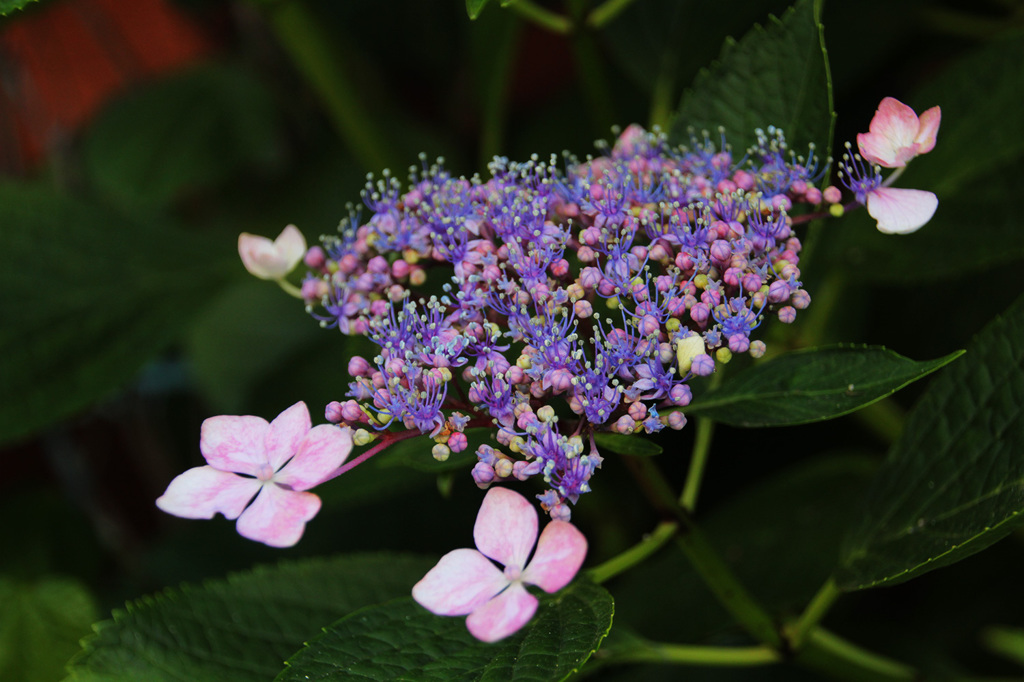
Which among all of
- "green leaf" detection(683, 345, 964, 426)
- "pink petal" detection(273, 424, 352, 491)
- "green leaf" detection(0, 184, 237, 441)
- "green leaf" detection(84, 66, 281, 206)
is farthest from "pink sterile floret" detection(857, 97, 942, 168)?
"green leaf" detection(84, 66, 281, 206)

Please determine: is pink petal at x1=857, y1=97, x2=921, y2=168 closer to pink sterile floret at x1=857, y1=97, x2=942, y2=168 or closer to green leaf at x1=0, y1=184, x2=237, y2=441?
pink sterile floret at x1=857, y1=97, x2=942, y2=168

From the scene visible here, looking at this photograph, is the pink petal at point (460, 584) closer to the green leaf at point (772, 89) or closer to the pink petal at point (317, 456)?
the pink petal at point (317, 456)

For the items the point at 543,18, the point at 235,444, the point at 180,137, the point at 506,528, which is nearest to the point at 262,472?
the point at 235,444

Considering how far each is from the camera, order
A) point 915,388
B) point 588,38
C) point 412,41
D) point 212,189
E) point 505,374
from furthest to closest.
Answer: point 212,189
point 412,41
point 915,388
point 588,38
point 505,374

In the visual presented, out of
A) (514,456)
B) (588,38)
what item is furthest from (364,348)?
(588,38)

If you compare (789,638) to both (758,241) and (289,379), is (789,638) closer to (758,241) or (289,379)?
(758,241)
